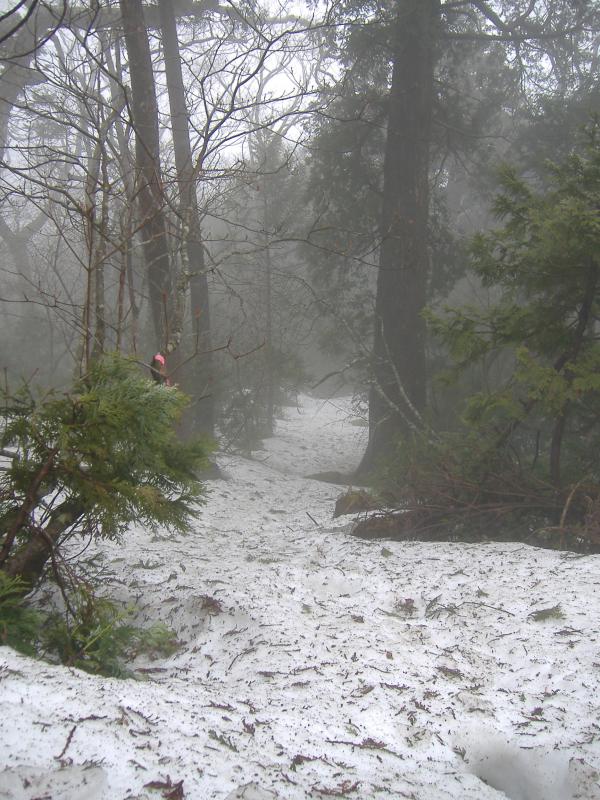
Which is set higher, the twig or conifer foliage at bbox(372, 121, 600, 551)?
conifer foliage at bbox(372, 121, 600, 551)

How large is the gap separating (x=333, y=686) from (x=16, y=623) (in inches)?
58.0

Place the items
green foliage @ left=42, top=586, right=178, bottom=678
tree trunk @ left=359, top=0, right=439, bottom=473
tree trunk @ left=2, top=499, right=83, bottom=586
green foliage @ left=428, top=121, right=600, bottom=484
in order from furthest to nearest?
tree trunk @ left=359, top=0, right=439, bottom=473, green foliage @ left=428, top=121, right=600, bottom=484, tree trunk @ left=2, top=499, right=83, bottom=586, green foliage @ left=42, top=586, right=178, bottom=678

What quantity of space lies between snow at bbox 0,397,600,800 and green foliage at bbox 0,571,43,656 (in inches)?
12.8

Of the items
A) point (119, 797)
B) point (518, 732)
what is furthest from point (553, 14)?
point (119, 797)

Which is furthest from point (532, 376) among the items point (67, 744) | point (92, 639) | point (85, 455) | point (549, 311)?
point (67, 744)

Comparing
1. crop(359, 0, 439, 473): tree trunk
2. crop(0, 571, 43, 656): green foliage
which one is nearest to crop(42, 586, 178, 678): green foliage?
crop(0, 571, 43, 656): green foliage

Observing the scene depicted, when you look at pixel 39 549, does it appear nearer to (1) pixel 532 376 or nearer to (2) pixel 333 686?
(2) pixel 333 686

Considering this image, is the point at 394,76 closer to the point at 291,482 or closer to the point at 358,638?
the point at 291,482

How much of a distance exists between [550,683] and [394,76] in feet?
34.4

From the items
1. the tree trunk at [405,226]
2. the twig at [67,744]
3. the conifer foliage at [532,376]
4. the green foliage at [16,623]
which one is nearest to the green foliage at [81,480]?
the green foliage at [16,623]

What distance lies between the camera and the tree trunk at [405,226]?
10273 mm

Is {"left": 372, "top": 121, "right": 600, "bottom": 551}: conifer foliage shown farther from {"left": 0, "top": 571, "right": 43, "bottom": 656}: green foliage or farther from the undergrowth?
{"left": 0, "top": 571, "right": 43, "bottom": 656}: green foliage

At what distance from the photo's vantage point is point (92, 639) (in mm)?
2822

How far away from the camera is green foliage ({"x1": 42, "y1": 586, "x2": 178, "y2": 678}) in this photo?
283cm
